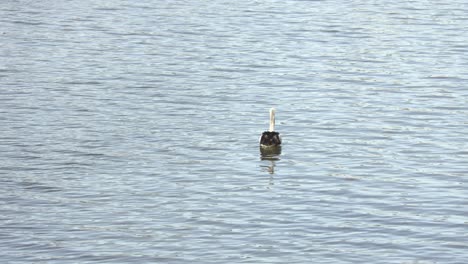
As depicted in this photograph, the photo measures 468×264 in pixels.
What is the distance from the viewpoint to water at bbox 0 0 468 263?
32.1 m

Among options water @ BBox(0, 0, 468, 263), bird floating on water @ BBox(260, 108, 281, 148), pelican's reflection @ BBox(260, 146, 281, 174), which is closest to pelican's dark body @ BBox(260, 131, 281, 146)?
bird floating on water @ BBox(260, 108, 281, 148)

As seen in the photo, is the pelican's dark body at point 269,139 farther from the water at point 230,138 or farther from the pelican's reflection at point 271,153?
the water at point 230,138

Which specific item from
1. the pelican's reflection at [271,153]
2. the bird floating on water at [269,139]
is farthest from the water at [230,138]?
the bird floating on water at [269,139]

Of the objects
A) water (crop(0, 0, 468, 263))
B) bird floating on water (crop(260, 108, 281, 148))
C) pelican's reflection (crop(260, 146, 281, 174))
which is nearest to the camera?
water (crop(0, 0, 468, 263))

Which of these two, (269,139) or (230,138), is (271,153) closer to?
(269,139)

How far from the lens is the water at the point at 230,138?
105 feet

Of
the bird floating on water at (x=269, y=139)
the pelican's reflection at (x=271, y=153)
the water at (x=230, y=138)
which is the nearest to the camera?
the water at (x=230, y=138)

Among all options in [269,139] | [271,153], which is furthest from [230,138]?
[271,153]

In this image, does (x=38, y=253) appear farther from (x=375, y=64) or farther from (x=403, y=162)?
(x=375, y=64)

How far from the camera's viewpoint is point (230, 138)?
4453 centimetres

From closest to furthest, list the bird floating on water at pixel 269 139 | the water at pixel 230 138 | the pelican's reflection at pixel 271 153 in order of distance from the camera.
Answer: the water at pixel 230 138
the pelican's reflection at pixel 271 153
the bird floating on water at pixel 269 139

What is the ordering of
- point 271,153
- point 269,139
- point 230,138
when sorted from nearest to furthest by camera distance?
point 271,153
point 269,139
point 230,138

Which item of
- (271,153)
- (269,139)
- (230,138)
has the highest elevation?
(269,139)

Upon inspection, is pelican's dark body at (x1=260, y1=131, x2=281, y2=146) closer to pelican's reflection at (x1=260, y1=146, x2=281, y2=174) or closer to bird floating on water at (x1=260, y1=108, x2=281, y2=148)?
bird floating on water at (x1=260, y1=108, x2=281, y2=148)
